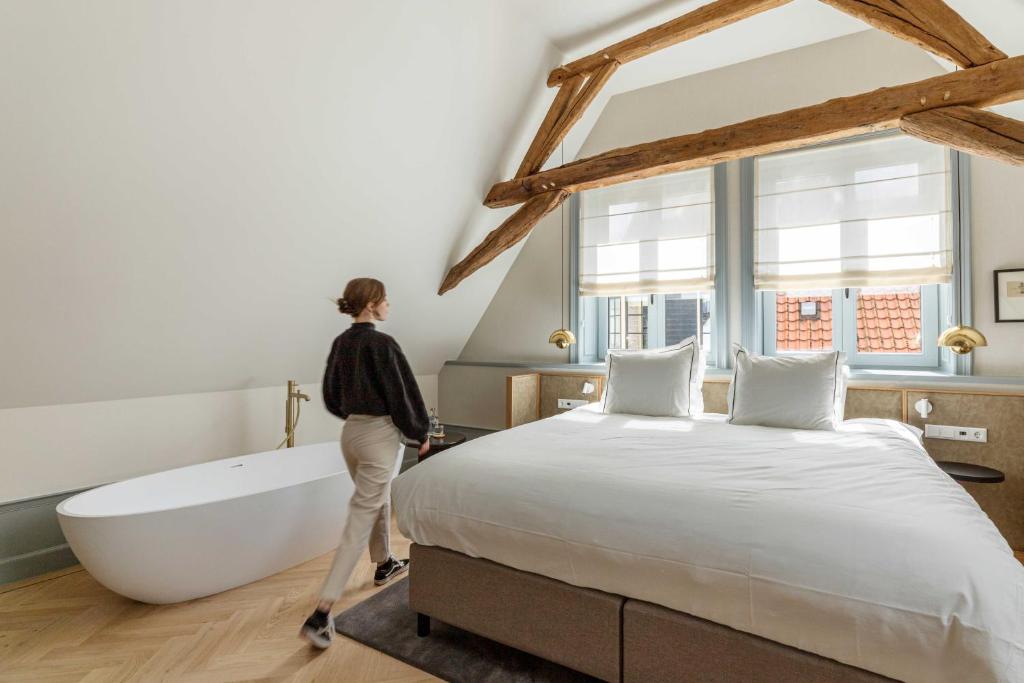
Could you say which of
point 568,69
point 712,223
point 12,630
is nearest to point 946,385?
point 712,223

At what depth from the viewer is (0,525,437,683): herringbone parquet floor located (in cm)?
176

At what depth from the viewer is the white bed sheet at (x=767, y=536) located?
1087mm

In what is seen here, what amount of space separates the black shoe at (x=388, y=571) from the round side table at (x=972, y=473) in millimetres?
2605

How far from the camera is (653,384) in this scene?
120 inches

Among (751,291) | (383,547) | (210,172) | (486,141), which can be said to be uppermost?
(486,141)

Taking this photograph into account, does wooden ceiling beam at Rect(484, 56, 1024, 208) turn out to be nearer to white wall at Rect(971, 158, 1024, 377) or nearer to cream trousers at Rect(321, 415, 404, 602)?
white wall at Rect(971, 158, 1024, 377)

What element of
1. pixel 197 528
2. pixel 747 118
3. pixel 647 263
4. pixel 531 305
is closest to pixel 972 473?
pixel 647 263

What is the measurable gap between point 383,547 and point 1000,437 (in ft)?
10.3

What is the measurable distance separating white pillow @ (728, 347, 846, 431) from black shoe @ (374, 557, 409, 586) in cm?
188

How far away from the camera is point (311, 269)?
9.74ft

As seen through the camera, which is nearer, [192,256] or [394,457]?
[394,457]

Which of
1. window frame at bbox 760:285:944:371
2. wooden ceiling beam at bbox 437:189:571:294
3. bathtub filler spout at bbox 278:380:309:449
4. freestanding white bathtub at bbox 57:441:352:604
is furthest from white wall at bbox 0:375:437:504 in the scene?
window frame at bbox 760:285:944:371

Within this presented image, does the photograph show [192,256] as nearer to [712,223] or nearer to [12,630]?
[12,630]

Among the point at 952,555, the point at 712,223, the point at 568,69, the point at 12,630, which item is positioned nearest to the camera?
the point at 952,555
